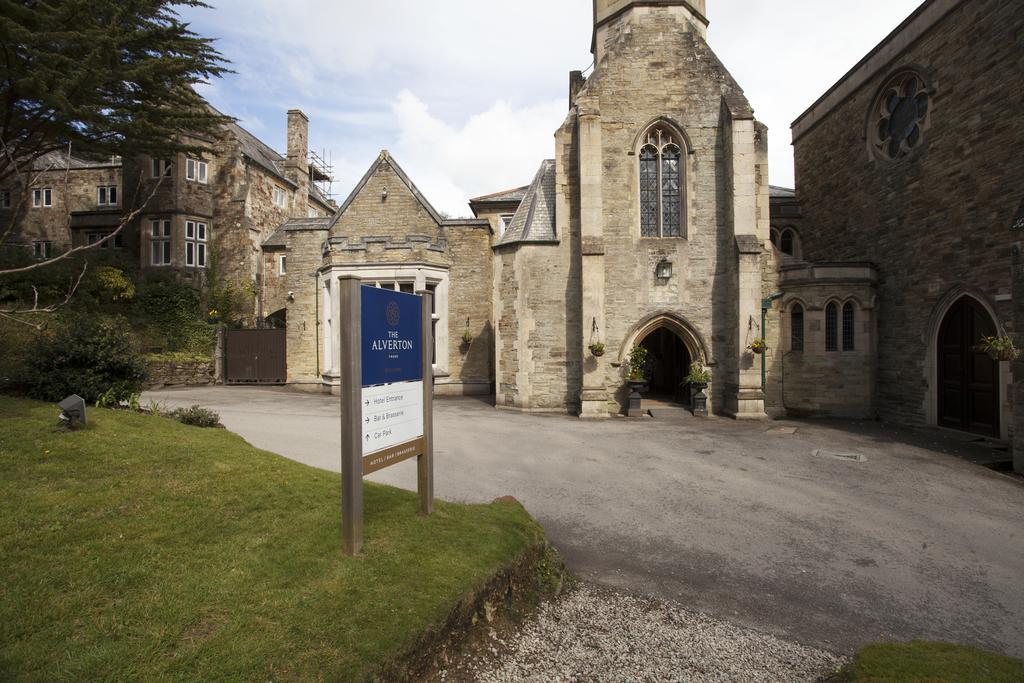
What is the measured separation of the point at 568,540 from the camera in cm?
580

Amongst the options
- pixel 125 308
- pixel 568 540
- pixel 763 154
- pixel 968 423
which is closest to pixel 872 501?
pixel 568 540

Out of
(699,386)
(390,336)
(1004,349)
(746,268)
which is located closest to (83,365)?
(390,336)

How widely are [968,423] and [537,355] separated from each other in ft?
37.4

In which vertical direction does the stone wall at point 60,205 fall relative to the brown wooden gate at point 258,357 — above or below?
above

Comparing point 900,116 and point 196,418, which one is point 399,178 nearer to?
point 196,418

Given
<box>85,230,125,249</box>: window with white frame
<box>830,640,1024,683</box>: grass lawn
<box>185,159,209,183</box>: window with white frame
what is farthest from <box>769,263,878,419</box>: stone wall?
<box>85,230,125,249</box>: window with white frame

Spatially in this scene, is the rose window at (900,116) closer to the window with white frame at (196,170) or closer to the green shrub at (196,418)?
the green shrub at (196,418)

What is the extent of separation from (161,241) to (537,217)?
19.2m

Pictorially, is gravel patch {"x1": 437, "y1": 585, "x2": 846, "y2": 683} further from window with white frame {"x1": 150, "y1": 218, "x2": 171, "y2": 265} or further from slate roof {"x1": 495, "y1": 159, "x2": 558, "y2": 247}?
window with white frame {"x1": 150, "y1": 218, "x2": 171, "y2": 265}

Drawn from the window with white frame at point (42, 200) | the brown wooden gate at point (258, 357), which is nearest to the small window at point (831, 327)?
the brown wooden gate at point (258, 357)

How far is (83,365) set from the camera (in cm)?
896

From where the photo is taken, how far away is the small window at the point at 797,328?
49.9ft

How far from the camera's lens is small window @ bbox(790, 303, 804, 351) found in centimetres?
1521

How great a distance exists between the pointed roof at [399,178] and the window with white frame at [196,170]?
908 cm
